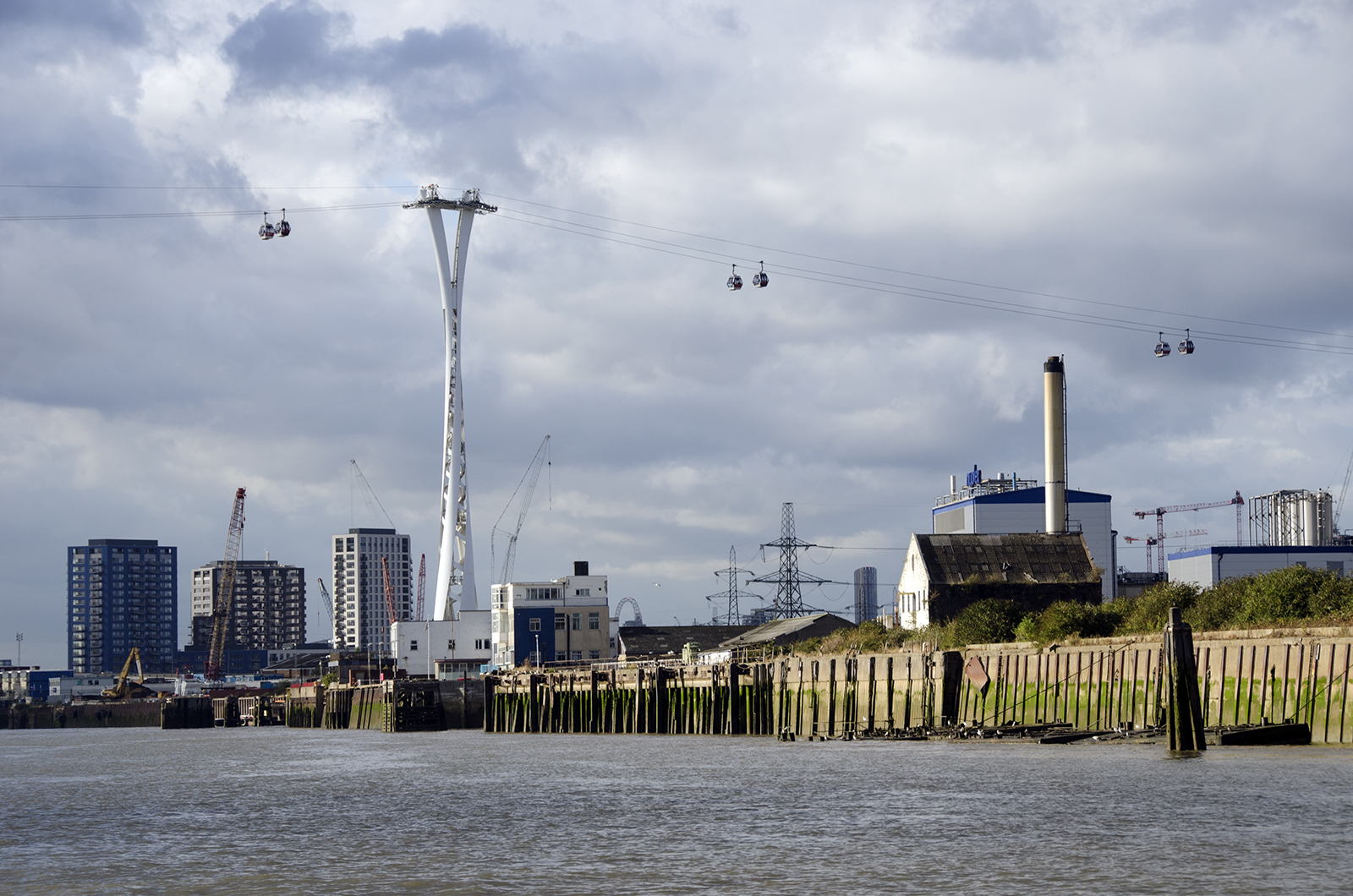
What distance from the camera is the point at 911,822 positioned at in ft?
130

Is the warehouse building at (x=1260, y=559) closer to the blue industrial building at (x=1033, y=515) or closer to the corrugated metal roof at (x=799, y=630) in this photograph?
the blue industrial building at (x=1033, y=515)

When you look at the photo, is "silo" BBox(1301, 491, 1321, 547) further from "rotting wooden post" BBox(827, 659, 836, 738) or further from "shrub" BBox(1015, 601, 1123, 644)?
"rotting wooden post" BBox(827, 659, 836, 738)

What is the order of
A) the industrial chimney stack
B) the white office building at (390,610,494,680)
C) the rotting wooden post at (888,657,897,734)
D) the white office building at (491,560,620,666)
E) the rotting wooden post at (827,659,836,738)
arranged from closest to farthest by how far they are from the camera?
the rotting wooden post at (888,657,897,734), the rotting wooden post at (827,659,836,738), the industrial chimney stack, the white office building at (491,560,620,666), the white office building at (390,610,494,680)

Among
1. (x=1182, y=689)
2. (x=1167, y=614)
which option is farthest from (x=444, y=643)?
(x=1182, y=689)

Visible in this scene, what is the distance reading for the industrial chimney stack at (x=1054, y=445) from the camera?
112688 millimetres

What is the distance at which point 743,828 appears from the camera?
133 feet

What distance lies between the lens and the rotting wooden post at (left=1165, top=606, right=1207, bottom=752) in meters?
49.7

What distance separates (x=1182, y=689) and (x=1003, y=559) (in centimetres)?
4727

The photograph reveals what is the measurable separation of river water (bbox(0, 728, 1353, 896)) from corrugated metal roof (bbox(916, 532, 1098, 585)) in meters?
30.0

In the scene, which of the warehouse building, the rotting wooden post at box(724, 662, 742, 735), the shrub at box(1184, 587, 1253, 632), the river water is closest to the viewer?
the river water

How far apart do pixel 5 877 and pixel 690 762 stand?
33.5 meters

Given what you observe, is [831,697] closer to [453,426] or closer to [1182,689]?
[1182,689]

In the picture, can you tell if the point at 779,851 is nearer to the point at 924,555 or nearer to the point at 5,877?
the point at 5,877

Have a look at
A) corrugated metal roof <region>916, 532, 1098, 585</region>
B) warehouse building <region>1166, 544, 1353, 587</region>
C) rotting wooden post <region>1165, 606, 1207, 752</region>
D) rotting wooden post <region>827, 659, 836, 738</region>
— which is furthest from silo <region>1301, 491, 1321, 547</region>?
rotting wooden post <region>1165, 606, 1207, 752</region>
